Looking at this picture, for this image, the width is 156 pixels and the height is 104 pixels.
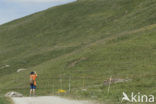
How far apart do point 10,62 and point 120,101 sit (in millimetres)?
72478

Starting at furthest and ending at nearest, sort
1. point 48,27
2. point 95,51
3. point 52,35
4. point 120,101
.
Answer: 1. point 48,27
2. point 52,35
3. point 95,51
4. point 120,101

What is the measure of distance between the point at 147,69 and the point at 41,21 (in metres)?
89.4

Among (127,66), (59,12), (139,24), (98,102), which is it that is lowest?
(98,102)

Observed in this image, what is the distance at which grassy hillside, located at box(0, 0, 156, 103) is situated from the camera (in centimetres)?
5215

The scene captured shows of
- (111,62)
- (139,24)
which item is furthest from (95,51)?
(139,24)

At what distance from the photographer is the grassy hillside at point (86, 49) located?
52153mm

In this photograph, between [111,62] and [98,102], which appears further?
[111,62]

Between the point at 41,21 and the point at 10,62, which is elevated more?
the point at 41,21

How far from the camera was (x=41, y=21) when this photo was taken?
457 feet

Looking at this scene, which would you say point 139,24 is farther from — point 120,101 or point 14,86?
point 120,101

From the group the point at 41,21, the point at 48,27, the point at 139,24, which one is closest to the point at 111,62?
the point at 139,24

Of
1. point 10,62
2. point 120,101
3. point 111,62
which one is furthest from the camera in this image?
point 10,62

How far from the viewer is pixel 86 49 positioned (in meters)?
77.0

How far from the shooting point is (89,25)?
119 metres
